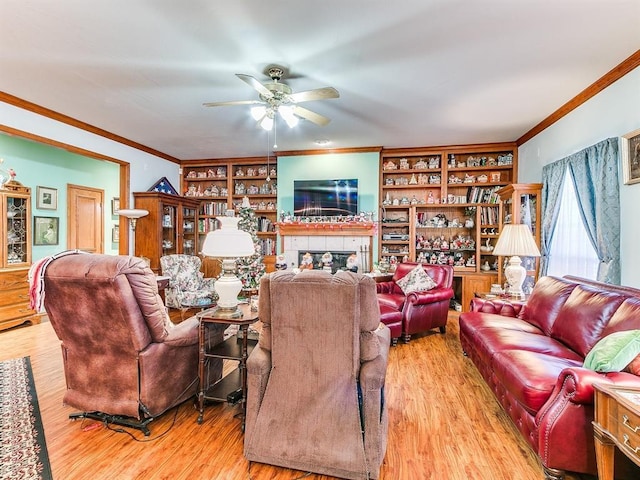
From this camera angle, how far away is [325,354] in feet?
5.41

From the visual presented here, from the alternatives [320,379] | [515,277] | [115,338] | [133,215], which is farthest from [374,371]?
[133,215]

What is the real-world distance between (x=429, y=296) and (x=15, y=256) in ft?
18.0

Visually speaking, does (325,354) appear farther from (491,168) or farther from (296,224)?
(491,168)

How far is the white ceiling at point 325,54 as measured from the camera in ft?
6.97

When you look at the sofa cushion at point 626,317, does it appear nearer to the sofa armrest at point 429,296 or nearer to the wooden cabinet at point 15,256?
the sofa armrest at point 429,296

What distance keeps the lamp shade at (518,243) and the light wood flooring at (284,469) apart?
4.90 feet

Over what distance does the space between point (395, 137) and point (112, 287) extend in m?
4.30

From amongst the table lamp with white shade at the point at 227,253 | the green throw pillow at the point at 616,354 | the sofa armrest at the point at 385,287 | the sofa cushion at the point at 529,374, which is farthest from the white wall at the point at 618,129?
the table lamp with white shade at the point at 227,253

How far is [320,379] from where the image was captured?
166 cm

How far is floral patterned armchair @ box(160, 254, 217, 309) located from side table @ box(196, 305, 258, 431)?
2.10 meters

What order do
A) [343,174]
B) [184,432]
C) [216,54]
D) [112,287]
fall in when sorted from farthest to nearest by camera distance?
[343,174], [216,54], [184,432], [112,287]

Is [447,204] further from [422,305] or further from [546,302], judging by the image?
[546,302]

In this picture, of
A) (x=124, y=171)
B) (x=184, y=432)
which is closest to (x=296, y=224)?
(x=124, y=171)

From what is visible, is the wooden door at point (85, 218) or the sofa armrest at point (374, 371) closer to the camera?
the sofa armrest at point (374, 371)
